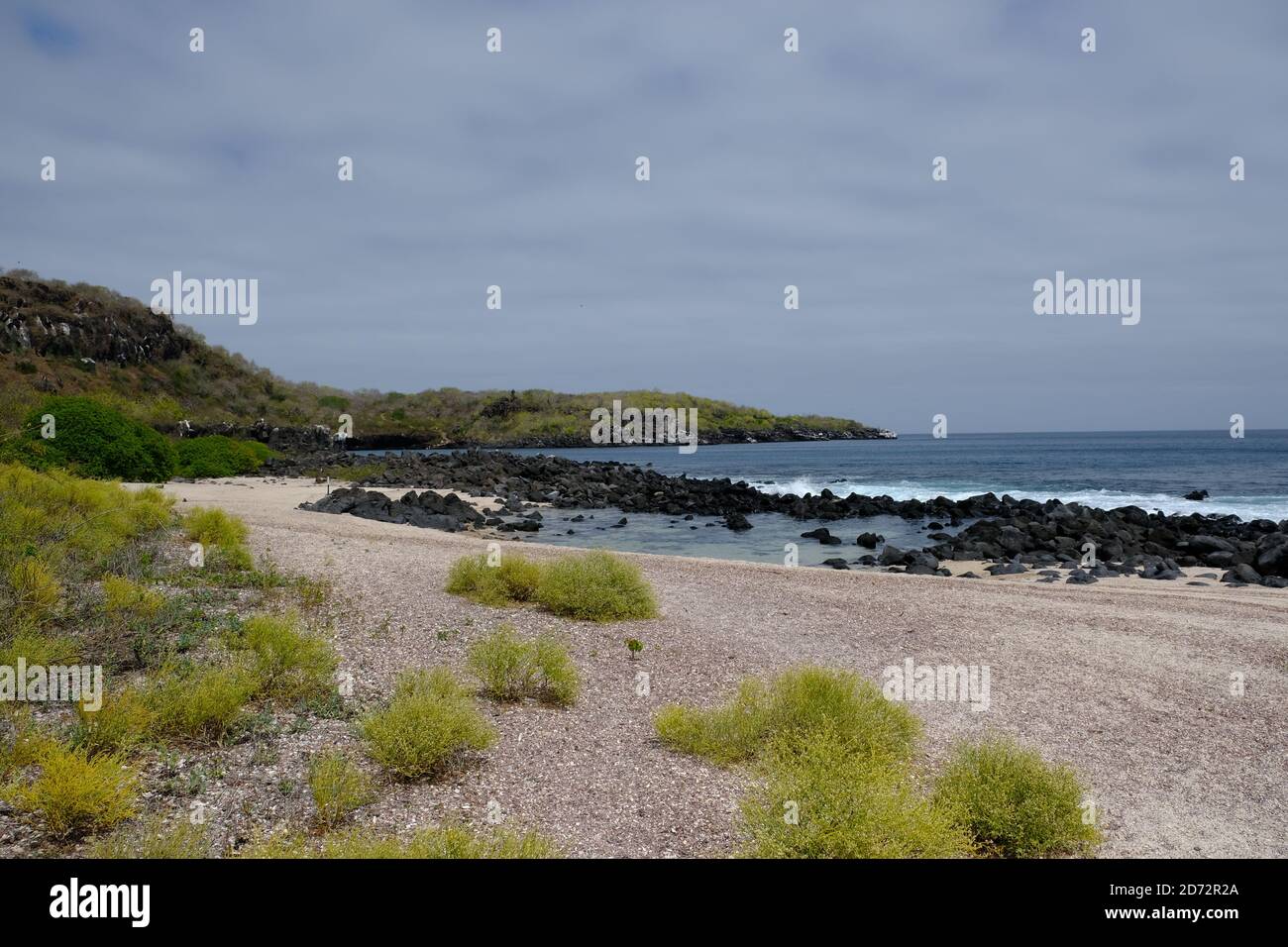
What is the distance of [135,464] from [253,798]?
29.2 meters

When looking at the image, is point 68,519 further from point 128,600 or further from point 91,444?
point 91,444

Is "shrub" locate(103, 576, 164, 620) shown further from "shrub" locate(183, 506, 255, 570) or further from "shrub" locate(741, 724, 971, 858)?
"shrub" locate(741, 724, 971, 858)

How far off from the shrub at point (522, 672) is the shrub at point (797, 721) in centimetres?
114

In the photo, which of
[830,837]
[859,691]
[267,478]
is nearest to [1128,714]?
[859,691]

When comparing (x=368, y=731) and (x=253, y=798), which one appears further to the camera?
(x=368, y=731)

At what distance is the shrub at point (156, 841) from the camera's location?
4039 mm

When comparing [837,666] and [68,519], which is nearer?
[837,666]

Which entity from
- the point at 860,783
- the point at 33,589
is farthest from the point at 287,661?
the point at 860,783

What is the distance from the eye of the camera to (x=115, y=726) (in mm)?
5598

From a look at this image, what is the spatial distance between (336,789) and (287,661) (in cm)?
259

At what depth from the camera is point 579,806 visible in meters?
5.45

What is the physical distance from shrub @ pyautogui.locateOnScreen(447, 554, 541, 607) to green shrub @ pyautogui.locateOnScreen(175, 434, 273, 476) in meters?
31.7

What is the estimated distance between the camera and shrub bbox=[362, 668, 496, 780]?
18.7ft

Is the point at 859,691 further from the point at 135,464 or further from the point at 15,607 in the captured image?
the point at 135,464
